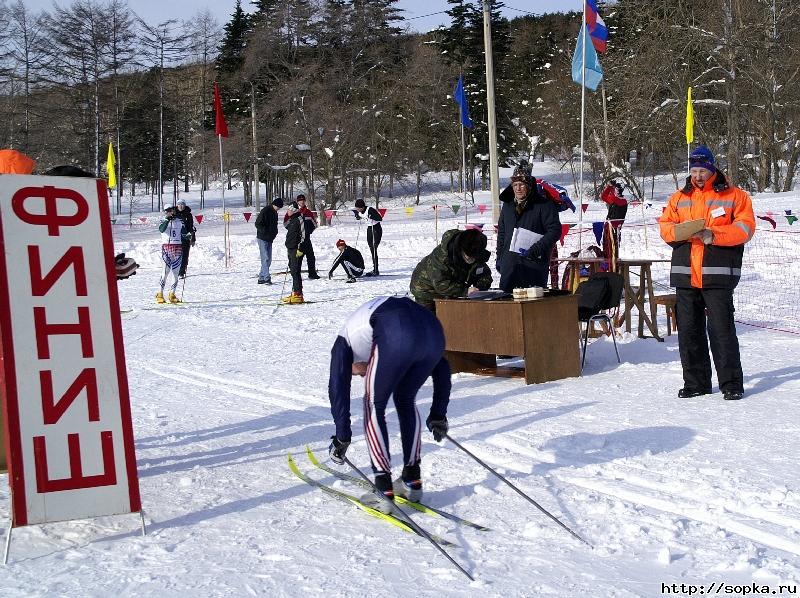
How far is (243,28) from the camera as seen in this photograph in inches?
2254

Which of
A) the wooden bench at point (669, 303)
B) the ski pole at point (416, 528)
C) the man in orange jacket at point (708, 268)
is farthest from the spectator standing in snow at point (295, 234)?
the ski pole at point (416, 528)

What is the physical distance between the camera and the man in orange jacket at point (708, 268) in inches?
276

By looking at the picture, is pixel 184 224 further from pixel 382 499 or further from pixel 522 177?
pixel 382 499

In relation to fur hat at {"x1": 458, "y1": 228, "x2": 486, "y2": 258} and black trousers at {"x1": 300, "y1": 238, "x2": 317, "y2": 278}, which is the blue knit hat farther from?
black trousers at {"x1": 300, "y1": 238, "x2": 317, "y2": 278}

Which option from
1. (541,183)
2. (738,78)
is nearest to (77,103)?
(738,78)

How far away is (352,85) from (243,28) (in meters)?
16.6

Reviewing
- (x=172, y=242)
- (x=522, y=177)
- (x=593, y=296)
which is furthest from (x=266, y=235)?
(x=593, y=296)

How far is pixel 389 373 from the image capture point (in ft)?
14.6

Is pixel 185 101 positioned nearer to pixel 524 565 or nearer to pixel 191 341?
pixel 191 341

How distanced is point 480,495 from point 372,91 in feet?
134

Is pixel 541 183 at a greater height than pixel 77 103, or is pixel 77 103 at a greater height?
pixel 77 103

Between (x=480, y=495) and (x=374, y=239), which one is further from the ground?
(x=374, y=239)

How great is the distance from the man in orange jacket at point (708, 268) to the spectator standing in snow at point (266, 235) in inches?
455

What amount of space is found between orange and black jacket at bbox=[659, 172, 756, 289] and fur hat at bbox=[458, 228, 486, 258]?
1.46 m
